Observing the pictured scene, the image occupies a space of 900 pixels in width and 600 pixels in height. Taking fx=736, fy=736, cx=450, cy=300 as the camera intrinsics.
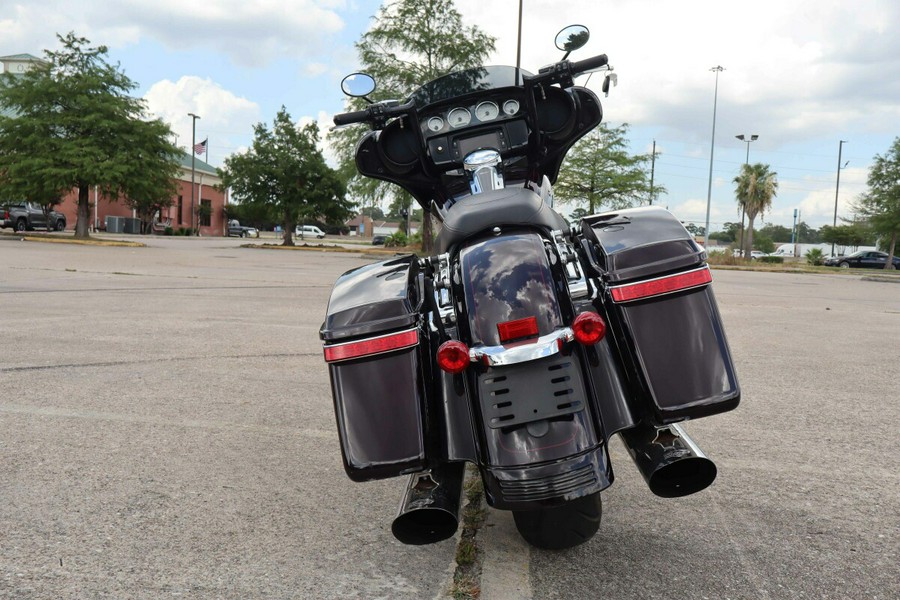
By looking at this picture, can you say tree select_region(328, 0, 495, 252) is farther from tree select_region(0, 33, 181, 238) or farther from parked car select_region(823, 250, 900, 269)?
parked car select_region(823, 250, 900, 269)

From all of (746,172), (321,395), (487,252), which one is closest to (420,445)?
(487,252)

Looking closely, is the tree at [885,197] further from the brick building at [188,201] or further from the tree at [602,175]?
the brick building at [188,201]

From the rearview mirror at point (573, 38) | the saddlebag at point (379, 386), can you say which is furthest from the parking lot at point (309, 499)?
the rearview mirror at point (573, 38)

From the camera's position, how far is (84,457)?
3662 millimetres

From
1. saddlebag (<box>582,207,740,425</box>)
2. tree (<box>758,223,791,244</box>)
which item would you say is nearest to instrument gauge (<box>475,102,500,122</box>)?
saddlebag (<box>582,207,740,425</box>)

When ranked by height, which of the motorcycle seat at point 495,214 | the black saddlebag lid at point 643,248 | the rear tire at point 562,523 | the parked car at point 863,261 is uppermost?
the parked car at point 863,261

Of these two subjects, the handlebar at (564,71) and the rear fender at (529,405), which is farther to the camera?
the handlebar at (564,71)

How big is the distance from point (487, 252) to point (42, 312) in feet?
27.1

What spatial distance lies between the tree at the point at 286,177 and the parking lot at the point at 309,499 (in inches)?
1281

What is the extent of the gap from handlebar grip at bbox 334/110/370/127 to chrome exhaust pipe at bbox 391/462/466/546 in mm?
1680

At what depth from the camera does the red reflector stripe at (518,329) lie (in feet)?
6.74

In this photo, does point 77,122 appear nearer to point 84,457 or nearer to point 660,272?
point 84,457

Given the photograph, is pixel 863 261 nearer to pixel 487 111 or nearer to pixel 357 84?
pixel 357 84

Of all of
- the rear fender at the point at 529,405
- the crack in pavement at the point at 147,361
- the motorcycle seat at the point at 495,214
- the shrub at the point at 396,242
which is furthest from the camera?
the shrub at the point at 396,242
